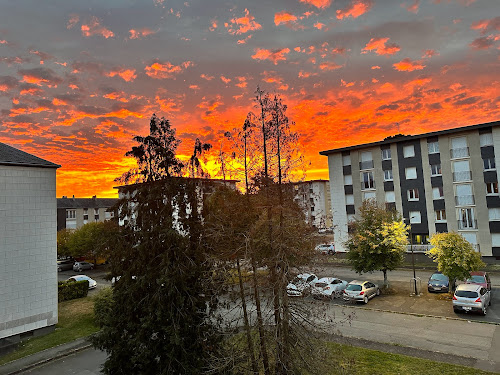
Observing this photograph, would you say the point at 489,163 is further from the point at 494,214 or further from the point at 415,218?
the point at 415,218

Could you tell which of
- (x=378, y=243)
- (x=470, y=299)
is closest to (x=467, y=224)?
(x=378, y=243)

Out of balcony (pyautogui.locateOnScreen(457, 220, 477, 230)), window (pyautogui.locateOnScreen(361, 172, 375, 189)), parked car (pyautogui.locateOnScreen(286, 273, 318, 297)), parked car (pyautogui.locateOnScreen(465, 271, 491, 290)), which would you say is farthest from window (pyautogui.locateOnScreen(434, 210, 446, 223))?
parked car (pyautogui.locateOnScreen(286, 273, 318, 297))

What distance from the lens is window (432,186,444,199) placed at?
33500mm

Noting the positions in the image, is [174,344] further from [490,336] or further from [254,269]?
[490,336]

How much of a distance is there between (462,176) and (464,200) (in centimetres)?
247

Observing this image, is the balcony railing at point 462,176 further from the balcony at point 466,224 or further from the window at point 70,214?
the window at point 70,214

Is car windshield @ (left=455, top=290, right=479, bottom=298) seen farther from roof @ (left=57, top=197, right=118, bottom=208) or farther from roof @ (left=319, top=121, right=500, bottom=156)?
roof @ (left=57, top=197, right=118, bottom=208)

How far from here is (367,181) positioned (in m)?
37.6

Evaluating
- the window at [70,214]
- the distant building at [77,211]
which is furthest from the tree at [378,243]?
the window at [70,214]

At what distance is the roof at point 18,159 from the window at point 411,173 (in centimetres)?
3348

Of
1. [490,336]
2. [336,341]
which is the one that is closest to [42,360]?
[336,341]

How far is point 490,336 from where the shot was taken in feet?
46.9

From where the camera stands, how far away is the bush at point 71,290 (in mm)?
24078

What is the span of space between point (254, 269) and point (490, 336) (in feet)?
43.1
